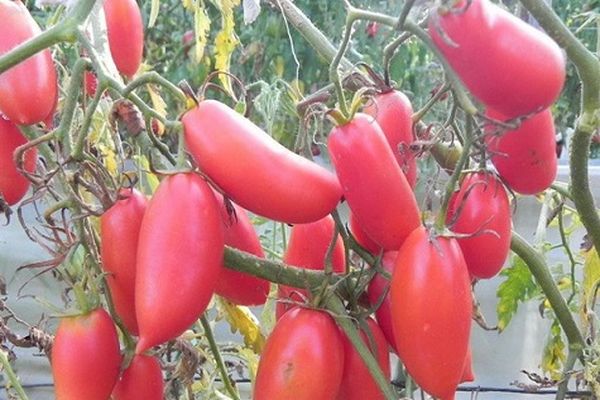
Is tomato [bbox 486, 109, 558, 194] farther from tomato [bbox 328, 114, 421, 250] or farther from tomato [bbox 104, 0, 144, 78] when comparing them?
tomato [bbox 104, 0, 144, 78]

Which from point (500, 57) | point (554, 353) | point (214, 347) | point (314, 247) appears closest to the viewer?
point (500, 57)

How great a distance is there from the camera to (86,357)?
562 mm

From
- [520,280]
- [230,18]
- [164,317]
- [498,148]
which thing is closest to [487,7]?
[498,148]

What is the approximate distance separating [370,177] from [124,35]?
336 mm

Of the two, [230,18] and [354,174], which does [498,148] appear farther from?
[230,18]

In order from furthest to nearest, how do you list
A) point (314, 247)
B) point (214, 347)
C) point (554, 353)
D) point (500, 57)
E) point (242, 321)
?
point (554, 353)
point (242, 321)
point (214, 347)
point (314, 247)
point (500, 57)

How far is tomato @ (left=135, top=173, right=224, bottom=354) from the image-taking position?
1.61 ft

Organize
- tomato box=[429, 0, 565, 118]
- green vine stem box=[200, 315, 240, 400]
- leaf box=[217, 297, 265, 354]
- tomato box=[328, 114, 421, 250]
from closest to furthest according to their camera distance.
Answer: tomato box=[429, 0, 565, 118]
tomato box=[328, 114, 421, 250]
green vine stem box=[200, 315, 240, 400]
leaf box=[217, 297, 265, 354]

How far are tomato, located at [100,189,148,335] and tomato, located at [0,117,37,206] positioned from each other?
0.09 meters

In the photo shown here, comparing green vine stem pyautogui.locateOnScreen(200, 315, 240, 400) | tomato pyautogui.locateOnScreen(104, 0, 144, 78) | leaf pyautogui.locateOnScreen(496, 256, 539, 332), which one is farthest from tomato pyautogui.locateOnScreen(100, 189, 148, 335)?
leaf pyautogui.locateOnScreen(496, 256, 539, 332)

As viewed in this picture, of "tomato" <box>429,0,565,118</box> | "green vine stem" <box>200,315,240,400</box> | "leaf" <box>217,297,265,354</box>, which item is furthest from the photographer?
"leaf" <box>217,297,265,354</box>

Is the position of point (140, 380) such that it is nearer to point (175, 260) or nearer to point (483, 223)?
point (175, 260)

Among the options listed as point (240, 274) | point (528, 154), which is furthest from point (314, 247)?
point (528, 154)

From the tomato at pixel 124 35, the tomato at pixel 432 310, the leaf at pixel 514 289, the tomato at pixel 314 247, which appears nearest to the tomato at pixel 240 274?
the tomato at pixel 314 247
